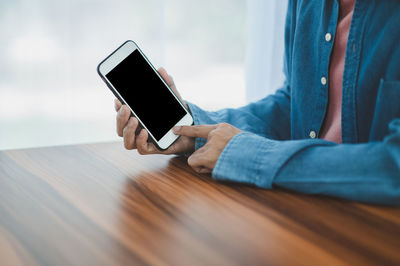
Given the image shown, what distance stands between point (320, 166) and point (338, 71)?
318 millimetres

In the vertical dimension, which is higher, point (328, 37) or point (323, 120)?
point (328, 37)

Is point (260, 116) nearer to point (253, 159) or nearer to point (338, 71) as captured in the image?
point (338, 71)

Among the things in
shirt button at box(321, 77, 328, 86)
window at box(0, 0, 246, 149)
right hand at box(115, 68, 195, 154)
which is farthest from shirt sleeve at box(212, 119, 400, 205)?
window at box(0, 0, 246, 149)

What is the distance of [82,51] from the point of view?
1581 millimetres

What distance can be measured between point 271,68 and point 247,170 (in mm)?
1379

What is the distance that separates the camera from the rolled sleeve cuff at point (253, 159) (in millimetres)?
527

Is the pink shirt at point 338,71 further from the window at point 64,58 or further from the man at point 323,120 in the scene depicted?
the window at point 64,58

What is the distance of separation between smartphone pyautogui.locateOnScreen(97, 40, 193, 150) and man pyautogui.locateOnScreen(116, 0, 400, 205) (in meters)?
0.02

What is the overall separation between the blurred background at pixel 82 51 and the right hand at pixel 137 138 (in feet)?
3.24

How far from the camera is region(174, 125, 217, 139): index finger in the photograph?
66cm

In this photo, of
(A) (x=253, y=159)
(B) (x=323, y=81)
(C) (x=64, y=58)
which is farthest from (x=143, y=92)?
(C) (x=64, y=58)

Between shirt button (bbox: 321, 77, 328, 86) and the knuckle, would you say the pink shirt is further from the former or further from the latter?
the knuckle

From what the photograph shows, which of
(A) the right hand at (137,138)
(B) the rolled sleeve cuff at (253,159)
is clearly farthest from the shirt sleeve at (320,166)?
(A) the right hand at (137,138)

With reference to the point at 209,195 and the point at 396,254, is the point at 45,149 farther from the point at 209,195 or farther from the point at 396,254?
the point at 396,254
